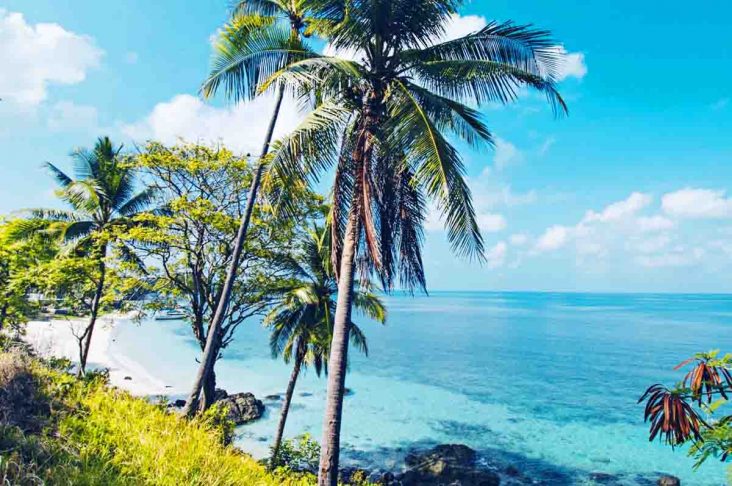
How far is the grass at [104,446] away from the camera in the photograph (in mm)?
4562

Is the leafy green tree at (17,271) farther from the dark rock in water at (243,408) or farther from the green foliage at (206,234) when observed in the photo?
the dark rock in water at (243,408)

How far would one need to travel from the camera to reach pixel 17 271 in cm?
1377

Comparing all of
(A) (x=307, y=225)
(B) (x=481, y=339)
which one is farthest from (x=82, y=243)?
(B) (x=481, y=339)

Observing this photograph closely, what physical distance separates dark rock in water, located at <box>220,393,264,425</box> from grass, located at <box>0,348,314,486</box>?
60.2ft

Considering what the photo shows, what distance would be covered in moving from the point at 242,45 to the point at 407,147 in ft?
16.9

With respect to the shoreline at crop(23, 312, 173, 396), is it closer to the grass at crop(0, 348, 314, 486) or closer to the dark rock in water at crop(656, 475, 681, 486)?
the grass at crop(0, 348, 314, 486)

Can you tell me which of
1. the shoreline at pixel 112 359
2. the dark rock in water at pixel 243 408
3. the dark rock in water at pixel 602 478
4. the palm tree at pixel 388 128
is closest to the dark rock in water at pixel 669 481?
the dark rock in water at pixel 602 478

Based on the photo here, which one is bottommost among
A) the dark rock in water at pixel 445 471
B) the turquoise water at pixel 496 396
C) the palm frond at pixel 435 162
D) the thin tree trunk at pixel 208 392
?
the turquoise water at pixel 496 396

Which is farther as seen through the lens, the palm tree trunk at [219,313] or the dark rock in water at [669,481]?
the dark rock in water at [669,481]

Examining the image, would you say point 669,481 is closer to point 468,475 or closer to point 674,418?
point 468,475

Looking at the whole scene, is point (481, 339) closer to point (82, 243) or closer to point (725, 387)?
point (82, 243)

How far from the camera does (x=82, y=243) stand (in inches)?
636

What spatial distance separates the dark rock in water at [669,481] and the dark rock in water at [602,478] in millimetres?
1709

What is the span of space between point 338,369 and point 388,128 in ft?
14.8
